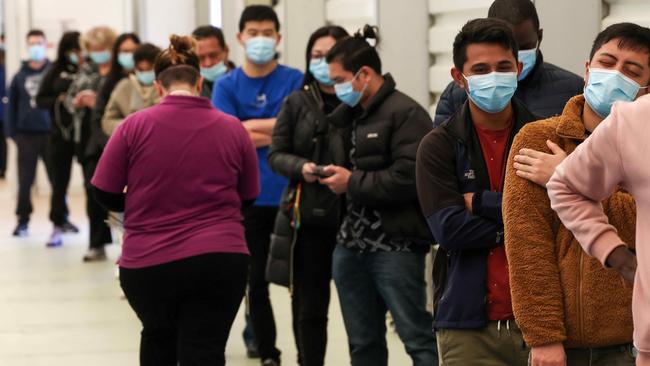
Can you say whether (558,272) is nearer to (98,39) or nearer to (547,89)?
(547,89)

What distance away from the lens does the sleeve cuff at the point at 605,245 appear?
332 cm

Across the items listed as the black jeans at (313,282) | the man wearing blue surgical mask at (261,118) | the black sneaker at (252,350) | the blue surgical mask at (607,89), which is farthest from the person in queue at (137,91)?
the blue surgical mask at (607,89)

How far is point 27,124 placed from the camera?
45.5ft

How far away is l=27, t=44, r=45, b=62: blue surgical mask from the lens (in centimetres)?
1417

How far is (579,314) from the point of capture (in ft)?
12.0

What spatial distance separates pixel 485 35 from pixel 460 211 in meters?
0.58

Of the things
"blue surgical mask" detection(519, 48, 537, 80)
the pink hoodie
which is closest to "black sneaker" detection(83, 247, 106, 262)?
"blue surgical mask" detection(519, 48, 537, 80)

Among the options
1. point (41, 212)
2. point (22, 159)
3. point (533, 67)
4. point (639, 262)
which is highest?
point (533, 67)

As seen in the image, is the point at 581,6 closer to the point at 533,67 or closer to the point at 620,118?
the point at 533,67

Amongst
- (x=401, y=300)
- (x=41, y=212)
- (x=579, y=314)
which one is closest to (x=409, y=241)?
(x=401, y=300)

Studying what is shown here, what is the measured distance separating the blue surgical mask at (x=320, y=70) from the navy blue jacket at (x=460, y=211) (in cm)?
219

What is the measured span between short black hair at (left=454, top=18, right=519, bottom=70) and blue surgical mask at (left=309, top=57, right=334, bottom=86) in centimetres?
213

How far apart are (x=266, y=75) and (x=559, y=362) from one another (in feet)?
13.1

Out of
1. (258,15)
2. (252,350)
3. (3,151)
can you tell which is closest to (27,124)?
(258,15)
